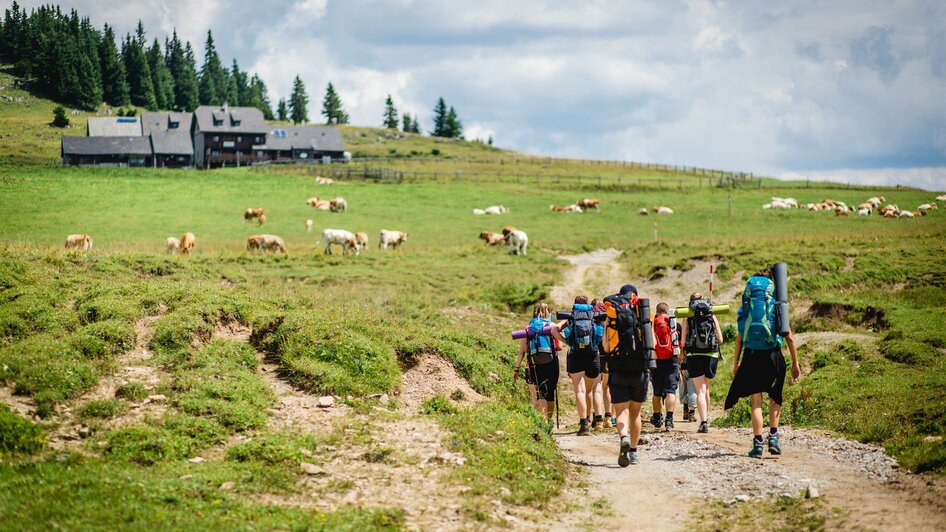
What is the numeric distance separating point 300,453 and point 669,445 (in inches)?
248

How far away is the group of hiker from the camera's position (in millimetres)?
11938

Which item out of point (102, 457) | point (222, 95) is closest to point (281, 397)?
point (102, 457)

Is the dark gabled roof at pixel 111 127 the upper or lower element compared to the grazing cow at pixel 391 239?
upper

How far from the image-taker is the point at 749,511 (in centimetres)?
961

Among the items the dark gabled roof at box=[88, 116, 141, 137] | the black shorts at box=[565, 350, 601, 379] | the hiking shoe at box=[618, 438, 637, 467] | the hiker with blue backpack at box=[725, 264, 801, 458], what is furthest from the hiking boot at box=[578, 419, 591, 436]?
the dark gabled roof at box=[88, 116, 141, 137]

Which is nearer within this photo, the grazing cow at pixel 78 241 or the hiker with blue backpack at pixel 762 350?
the hiker with blue backpack at pixel 762 350

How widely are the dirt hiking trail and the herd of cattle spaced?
170 feet

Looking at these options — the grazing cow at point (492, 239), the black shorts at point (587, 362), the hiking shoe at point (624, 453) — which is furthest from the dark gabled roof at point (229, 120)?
the hiking shoe at point (624, 453)

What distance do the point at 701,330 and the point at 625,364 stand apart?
3.24m

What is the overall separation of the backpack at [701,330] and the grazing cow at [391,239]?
32.4 metres

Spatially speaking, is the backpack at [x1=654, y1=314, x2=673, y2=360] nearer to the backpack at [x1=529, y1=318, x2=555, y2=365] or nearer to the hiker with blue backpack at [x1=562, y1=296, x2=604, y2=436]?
the hiker with blue backpack at [x1=562, y1=296, x2=604, y2=436]

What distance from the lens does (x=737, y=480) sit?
1086cm

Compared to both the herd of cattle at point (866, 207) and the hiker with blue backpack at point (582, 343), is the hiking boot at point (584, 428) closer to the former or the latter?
the hiker with blue backpack at point (582, 343)

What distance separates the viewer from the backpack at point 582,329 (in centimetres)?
1404
